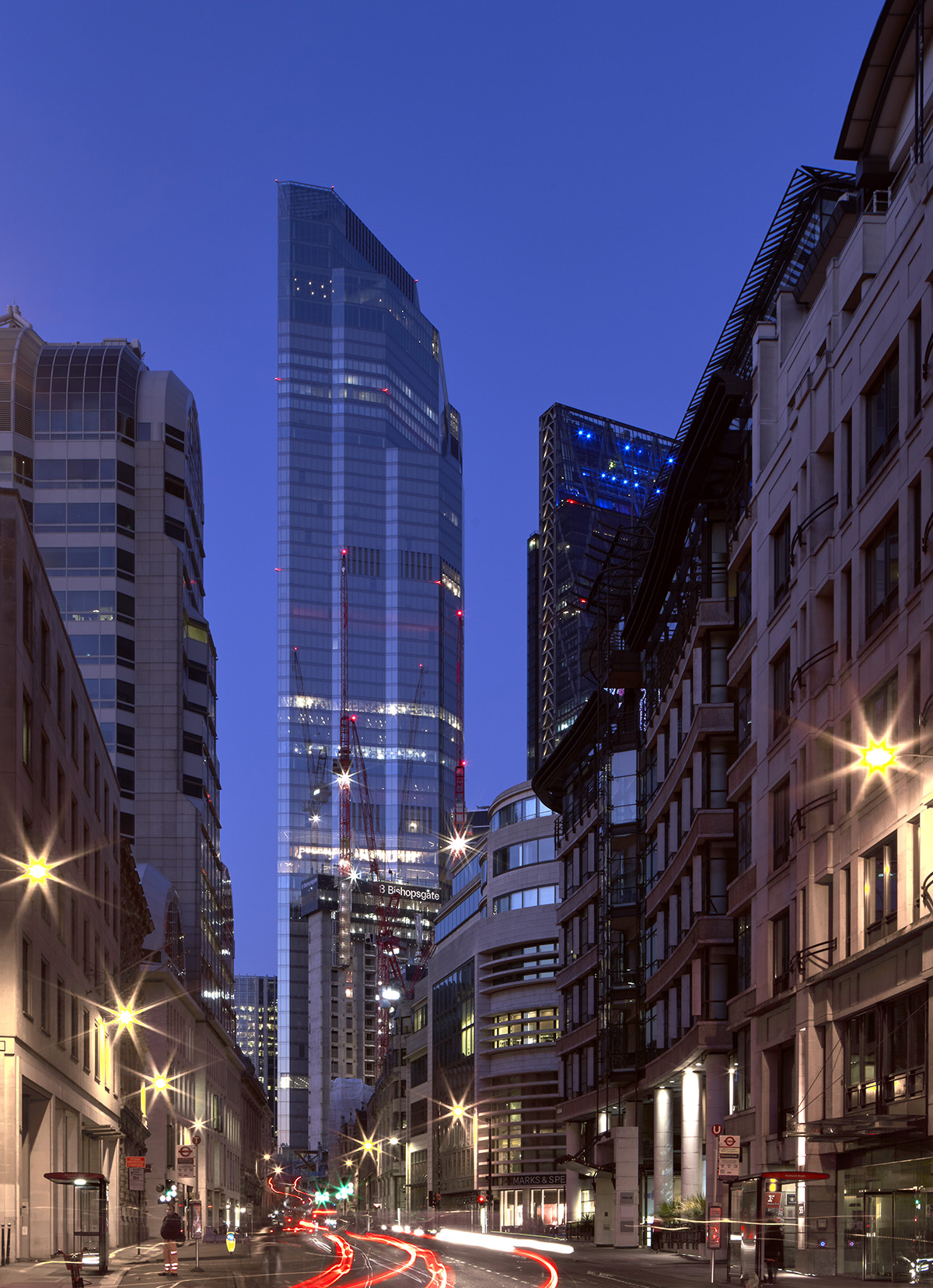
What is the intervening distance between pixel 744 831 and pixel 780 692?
7.46 m

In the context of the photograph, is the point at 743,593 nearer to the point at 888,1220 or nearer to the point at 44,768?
the point at 44,768

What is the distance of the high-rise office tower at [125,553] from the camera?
144 m

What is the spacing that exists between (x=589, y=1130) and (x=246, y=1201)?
107 meters

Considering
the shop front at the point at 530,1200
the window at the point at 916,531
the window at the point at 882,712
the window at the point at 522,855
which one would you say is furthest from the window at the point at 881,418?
the shop front at the point at 530,1200

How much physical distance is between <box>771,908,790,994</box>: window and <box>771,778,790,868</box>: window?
1.71 meters

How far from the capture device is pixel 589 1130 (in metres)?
95.2

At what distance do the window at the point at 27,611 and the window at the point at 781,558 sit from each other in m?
23.7

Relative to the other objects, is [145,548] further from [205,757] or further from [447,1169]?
[447,1169]

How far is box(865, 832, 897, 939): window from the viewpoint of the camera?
3838cm

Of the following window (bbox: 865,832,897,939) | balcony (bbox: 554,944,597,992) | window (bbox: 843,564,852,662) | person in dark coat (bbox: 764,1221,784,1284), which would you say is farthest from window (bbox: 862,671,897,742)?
balcony (bbox: 554,944,597,992)

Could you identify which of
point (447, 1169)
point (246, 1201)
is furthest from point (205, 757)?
point (246, 1201)

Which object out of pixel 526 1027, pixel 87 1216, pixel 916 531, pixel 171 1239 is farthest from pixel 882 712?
pixel 526 1027

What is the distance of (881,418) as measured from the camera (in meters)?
41.6

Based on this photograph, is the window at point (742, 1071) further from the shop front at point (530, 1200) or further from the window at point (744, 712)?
the shop front at point (530, 1200)
